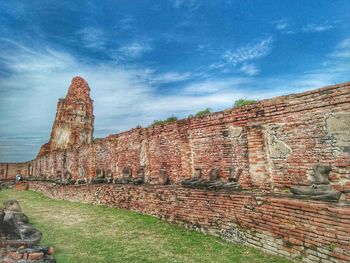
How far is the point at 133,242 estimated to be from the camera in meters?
6.05

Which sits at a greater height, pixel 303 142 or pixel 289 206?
pixel 303 142

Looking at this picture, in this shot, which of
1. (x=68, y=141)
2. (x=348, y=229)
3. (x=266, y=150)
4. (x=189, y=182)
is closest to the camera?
(x=348, y=229)

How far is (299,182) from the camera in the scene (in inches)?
215

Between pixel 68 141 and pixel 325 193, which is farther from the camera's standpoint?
pixel 68 141

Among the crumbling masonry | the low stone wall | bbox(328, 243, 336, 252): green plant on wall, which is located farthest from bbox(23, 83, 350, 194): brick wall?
bbox(328, 243, 336, 252): green plant on wall

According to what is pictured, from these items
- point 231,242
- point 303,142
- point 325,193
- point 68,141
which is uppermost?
point 68,141

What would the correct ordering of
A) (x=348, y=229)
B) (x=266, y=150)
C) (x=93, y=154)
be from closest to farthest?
1. (x=348, y=229)
2. (x=266, y=150)
3. (x=93, y=154)

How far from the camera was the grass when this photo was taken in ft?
16.4

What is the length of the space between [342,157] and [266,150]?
1545 millimetres

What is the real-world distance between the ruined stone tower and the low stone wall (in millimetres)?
19214

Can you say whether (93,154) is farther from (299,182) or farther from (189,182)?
(299,182)

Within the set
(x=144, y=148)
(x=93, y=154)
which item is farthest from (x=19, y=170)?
(x=144, y=148)

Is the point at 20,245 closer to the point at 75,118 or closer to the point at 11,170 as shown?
the point at 75,118

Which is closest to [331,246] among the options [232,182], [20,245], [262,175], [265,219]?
[265,219]
